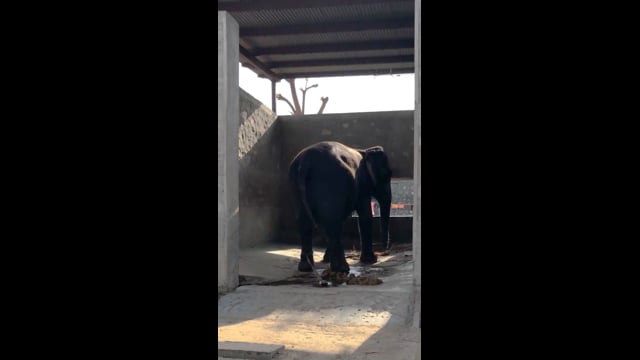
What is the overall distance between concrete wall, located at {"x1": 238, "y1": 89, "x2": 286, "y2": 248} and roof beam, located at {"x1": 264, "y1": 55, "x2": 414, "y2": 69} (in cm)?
93

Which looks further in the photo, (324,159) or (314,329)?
(324,159)

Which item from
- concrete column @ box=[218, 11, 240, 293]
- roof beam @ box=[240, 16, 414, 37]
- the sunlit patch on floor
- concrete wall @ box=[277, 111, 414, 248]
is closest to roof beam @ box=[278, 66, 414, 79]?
concrete wall @ box=[277, 111, 414, 248]

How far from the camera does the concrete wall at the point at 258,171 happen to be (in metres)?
8.78

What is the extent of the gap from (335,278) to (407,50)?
4859 millimetres

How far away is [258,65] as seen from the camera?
956cm

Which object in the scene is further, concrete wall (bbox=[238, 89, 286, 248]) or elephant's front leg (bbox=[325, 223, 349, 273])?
concrete wall (bbox=[238, 89, 286, 248])

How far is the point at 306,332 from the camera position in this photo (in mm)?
3986

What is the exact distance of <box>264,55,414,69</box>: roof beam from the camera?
949 centimetres

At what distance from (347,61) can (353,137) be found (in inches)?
74.4

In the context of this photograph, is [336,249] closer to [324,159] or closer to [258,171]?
[324,159]

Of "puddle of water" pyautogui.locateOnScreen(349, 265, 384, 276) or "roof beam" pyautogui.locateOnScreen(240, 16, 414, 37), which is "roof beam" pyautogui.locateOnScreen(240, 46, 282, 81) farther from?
"puddle of water" pyautogui.locateOnScreen(349, 265, 384, 276)

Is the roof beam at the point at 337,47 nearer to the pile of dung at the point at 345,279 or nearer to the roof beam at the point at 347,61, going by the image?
the roof beam at the point at 347,61

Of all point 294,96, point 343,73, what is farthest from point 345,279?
Result: point 294,96
